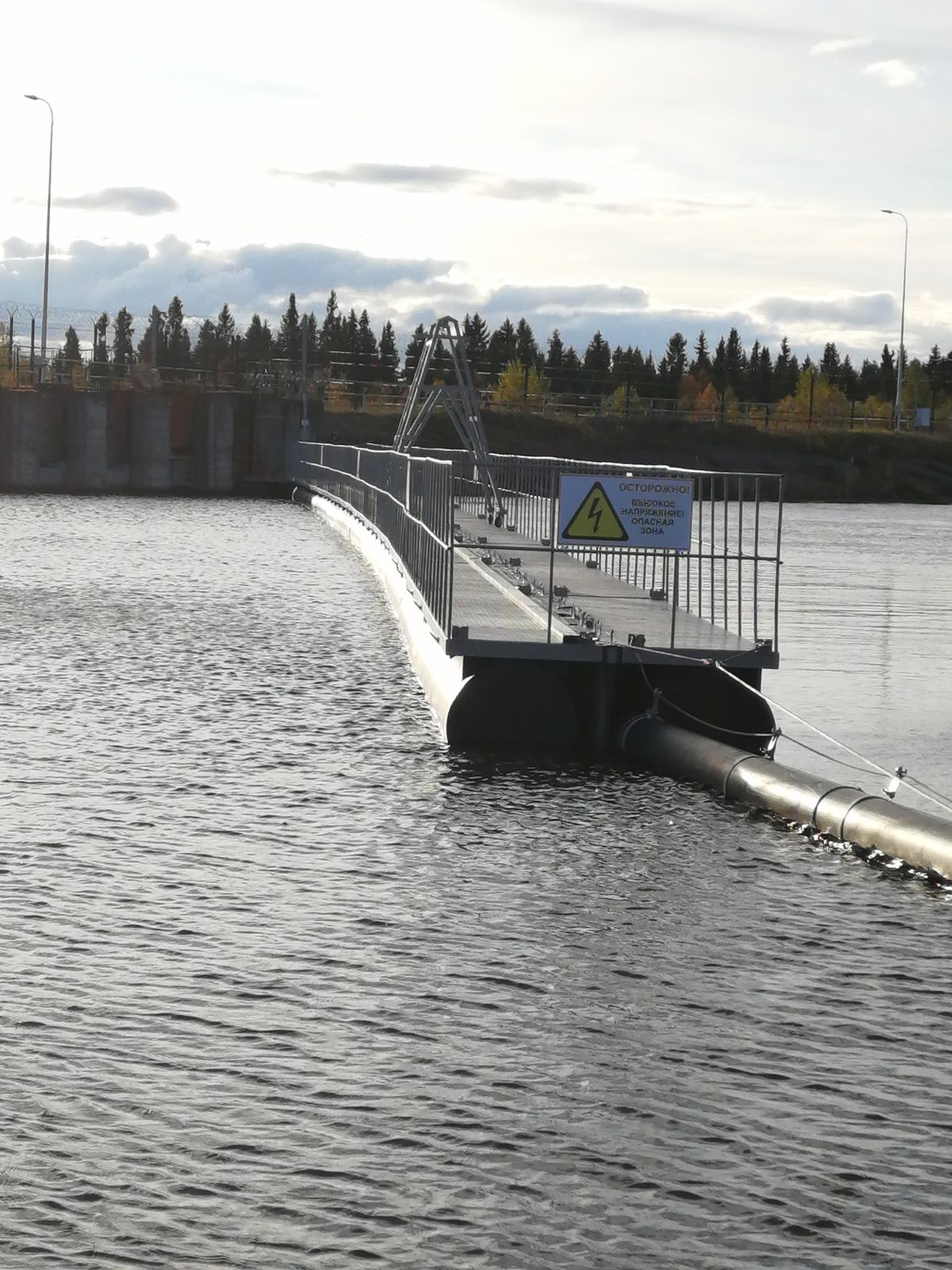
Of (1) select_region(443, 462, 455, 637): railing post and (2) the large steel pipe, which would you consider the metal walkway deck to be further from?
(2) the large steel pipe

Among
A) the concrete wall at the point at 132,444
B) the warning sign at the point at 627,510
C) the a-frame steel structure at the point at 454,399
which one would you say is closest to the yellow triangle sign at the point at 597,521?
the warning sign at the point at 627,510

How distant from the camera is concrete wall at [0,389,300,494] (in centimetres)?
7462

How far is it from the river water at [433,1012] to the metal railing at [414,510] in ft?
6.71

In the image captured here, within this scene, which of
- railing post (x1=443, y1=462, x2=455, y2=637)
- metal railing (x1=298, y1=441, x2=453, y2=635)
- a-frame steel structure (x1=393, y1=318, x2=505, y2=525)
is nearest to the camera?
railing post (x1=443, y1=462, x2=455, y2=637)

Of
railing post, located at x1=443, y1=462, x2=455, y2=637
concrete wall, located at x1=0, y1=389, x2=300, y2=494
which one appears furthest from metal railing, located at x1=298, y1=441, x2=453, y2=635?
concrete wall, located at x1=0, y1=389, x2=300, y2=494

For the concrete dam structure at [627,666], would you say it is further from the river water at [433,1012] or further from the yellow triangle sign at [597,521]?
the river water at [433,1012]

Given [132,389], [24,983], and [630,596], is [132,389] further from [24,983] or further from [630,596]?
[24,983]

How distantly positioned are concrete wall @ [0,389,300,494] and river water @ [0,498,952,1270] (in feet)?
192

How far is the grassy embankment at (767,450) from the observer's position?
326ft

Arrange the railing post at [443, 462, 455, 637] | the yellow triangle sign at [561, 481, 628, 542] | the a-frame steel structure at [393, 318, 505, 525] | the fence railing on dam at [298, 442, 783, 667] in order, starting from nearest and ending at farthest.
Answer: the fence railing on dam at [298, 442, 783, 667] < the yellow triangle sign at [561, 481, 628, 542] < the railing post at [443, 462, 455, 637] < the a-frame steel structure at [393, 318, 505, 525]

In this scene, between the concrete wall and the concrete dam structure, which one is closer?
the concrete dam structure

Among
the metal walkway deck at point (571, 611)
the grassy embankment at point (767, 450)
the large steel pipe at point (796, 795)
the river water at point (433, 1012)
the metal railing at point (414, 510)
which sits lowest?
the river water at point (433, 1012)

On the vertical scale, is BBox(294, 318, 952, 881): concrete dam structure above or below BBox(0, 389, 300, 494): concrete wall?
below

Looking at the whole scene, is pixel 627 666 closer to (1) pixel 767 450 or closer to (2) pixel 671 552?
(2) pixel 671 552
